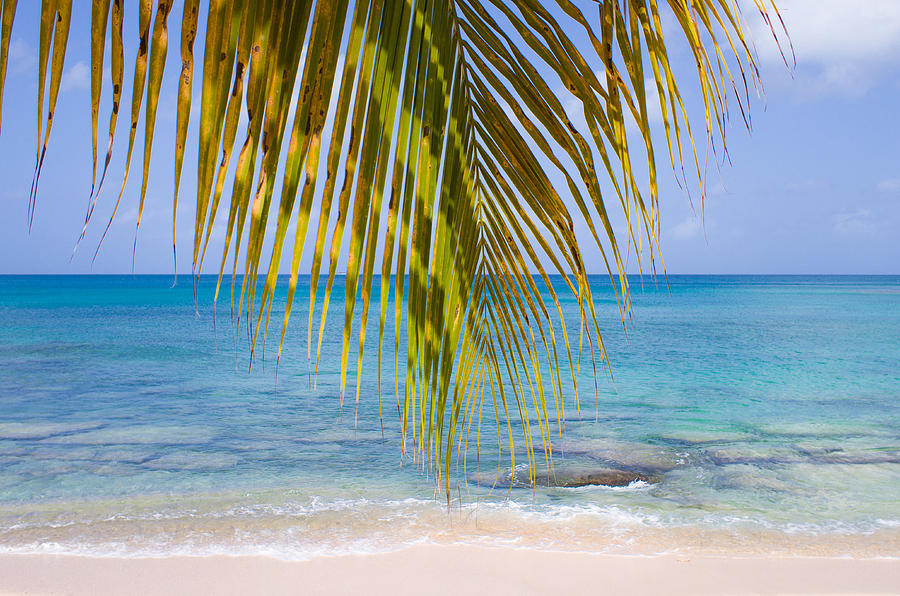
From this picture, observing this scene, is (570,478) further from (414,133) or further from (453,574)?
(414,133)

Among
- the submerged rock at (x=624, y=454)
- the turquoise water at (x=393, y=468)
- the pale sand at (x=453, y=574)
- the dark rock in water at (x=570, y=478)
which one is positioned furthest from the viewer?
the submerged rock at (x=624, y=454)

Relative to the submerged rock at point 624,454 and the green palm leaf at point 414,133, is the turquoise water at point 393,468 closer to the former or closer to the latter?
the submerged rock at point 624,454

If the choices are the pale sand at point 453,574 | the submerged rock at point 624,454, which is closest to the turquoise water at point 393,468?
the submerged rock at point 624,454

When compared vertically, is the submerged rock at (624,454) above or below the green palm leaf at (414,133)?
below

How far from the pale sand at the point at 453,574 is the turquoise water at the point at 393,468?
9.2 inches

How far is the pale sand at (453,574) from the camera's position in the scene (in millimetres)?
3971

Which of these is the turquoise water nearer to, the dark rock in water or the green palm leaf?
the dark rock in water

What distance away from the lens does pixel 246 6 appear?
48 centimetres

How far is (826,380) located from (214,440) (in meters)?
11.7

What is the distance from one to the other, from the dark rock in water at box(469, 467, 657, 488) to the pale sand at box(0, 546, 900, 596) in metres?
1.63

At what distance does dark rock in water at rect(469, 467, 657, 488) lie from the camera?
6.10 m

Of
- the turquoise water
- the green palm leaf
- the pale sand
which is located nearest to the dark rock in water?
the turquoise water

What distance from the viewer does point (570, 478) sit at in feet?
20.5

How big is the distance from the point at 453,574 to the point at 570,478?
7.82ft
